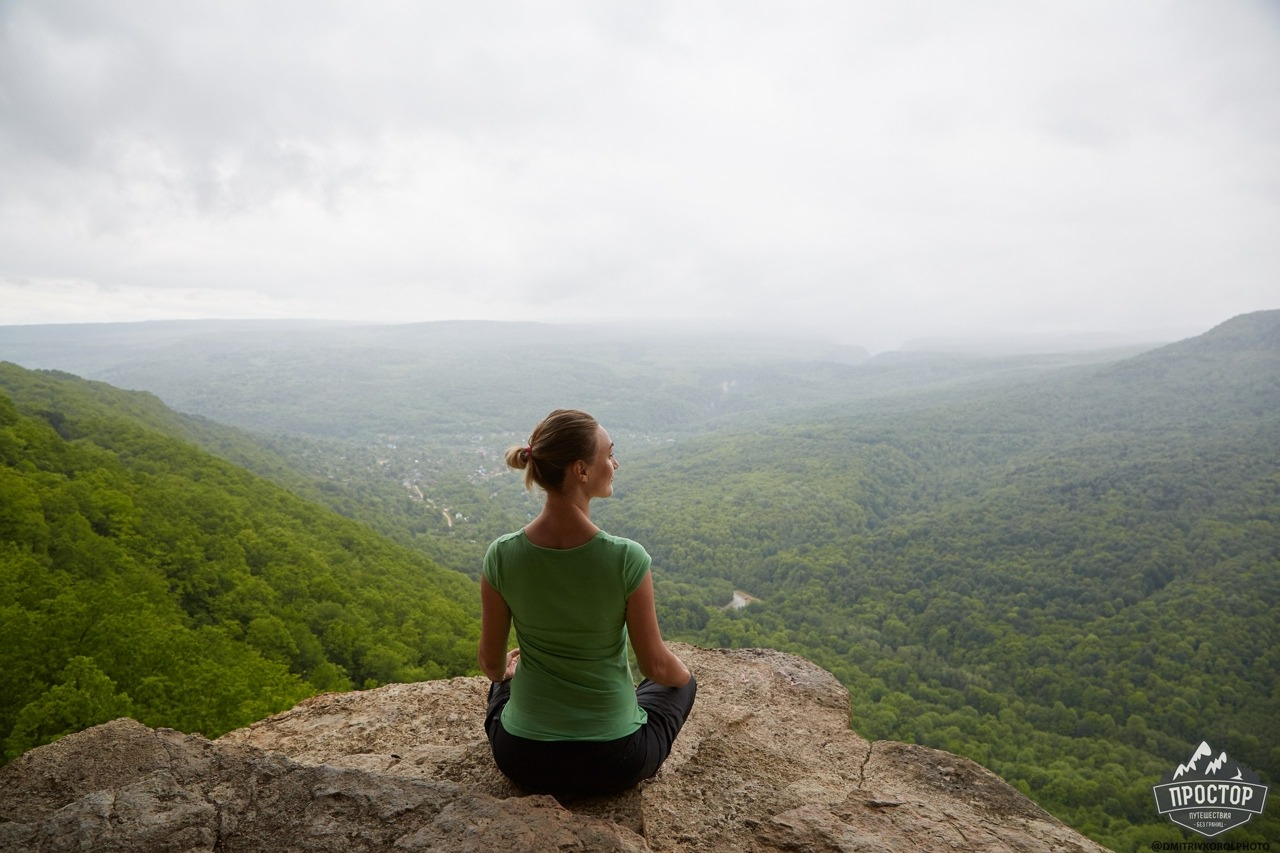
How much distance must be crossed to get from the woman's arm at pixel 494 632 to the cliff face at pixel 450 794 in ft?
2.09

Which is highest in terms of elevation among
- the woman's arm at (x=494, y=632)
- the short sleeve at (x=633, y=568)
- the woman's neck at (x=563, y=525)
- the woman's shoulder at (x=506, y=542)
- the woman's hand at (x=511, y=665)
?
the woman's neck at (x=563, y=525)

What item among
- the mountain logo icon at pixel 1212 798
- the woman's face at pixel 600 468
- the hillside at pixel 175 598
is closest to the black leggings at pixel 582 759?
the woman's face at pixel 600 468

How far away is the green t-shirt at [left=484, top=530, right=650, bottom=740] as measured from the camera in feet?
9.68

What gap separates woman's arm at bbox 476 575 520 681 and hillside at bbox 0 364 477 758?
26.4ft

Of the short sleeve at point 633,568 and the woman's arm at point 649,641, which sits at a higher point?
the short sleeve at point 633,568

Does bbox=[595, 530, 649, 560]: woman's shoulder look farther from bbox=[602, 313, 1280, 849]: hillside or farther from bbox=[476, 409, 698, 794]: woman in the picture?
bbox=[602, 313, 1280, 849]: hillside

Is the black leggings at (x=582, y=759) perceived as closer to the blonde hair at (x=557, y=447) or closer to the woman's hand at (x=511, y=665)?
the woman's hand at (x=511, y=665)

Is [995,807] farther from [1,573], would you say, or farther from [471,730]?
[1,573]

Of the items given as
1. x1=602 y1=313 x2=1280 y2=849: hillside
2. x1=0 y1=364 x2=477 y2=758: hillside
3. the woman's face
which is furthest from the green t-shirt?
x1=602 y1=313 x2=1280 y2=849: hillside

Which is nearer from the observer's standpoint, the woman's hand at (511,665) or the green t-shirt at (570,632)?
the green t-shirt at (570,632)

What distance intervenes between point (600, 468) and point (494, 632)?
1.18 m

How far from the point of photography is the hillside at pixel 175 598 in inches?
372

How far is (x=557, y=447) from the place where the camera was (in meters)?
2.92

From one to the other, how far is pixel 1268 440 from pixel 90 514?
137555 millimetres
